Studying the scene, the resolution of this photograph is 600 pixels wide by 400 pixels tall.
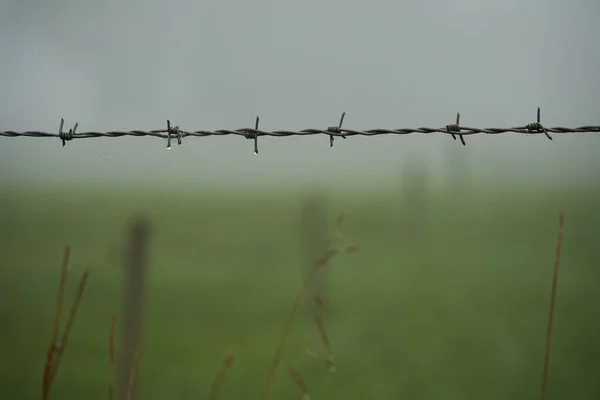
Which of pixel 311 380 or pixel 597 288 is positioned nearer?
pixel 311 380

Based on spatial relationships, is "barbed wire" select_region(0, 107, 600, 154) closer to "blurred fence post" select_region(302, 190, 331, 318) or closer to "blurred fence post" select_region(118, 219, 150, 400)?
"blurred fence post" select_region(118, 219, 150, 400)

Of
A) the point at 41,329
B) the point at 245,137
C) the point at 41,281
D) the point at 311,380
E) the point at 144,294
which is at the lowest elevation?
the point at 311,380

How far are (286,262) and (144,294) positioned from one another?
11.6ft

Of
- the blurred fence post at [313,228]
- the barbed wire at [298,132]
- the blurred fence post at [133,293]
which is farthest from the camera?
the blurred fence post at [313,228]

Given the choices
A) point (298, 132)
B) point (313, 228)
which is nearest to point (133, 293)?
point (298, 132)

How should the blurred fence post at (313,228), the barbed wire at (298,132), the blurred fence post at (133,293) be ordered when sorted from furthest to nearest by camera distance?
the blurred fence post at (313,228) → the blurred fence post at (133,293) → the barbed wire at (298,132)

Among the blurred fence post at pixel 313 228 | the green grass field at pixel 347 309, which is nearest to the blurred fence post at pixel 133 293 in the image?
the green grass field at pixel 347 309

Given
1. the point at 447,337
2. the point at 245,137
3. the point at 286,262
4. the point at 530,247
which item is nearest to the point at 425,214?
the point at 530,247

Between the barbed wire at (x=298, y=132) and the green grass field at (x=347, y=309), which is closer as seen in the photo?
the barbed wire at (x=298, y=132)

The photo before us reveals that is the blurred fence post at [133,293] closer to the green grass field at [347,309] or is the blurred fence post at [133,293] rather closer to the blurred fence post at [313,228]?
the green grass field at [347,309]

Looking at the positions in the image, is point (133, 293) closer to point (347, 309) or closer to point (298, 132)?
point (298, 132)

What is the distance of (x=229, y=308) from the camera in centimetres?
378

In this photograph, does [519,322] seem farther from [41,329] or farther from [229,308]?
[41,329]

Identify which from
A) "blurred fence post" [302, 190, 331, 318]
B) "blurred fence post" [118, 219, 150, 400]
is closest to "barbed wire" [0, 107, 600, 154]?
"blurred fence post" [118, 219, 150, 400]
